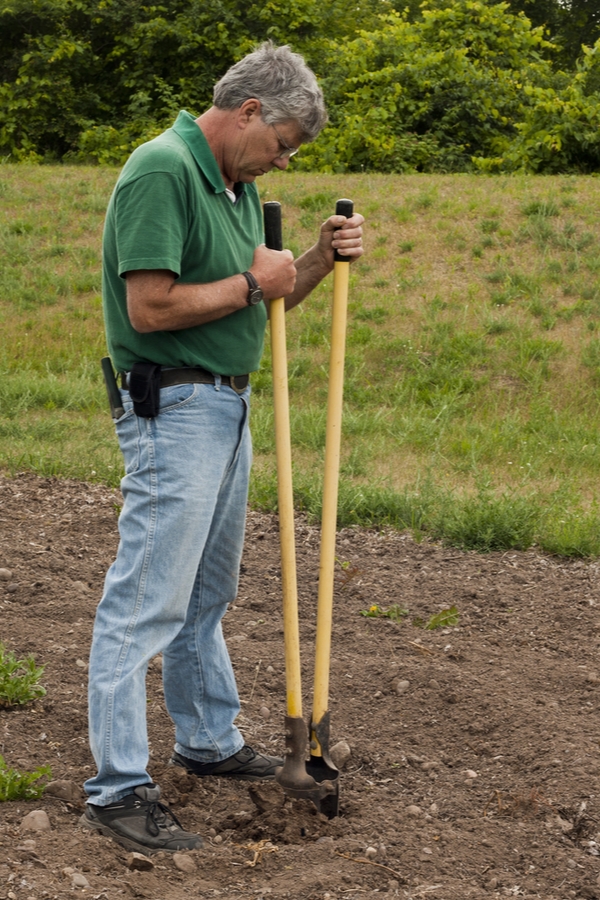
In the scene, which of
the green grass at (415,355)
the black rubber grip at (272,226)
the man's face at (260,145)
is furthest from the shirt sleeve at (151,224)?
the green grass at (415,355)

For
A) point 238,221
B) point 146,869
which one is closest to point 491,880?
point 146,869

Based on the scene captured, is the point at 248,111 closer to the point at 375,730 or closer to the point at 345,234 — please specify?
the point at 345,234

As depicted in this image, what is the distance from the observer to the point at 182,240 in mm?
2627

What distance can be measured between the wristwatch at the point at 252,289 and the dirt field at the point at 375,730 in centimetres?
143

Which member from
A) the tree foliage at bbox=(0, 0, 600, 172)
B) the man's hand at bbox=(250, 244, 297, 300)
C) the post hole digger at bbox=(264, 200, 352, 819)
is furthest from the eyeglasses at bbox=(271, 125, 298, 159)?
the tree foliage at bbox=(0, 0, 600, 172)

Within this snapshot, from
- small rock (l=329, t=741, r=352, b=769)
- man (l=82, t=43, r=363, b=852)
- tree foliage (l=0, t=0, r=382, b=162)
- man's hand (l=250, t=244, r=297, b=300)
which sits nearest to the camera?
man (l=82, t=43, r=363, b=852)

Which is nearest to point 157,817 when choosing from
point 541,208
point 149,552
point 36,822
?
point 36,822

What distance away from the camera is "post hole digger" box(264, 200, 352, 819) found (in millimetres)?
2906

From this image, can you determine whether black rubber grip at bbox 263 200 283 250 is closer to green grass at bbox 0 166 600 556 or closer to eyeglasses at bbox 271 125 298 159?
eyeglasses at bbox 271 125 298 159

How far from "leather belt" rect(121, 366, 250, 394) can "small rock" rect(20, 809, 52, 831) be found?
117 centimetres

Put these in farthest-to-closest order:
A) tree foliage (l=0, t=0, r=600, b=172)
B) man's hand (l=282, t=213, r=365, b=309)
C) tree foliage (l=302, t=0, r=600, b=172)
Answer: tree foliage (l=0, t=0, r=600, b=172) → tree foliage (l=302, t=0, r=600, b=172) → man's hand (l=282, t=213, r=365, b=309)

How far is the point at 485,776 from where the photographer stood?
11.0 ft

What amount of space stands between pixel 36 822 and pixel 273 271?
1.60m

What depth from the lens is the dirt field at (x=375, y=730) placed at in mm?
2734
